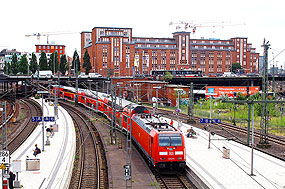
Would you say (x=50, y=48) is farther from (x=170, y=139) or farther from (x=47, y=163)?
(x=170, y=139)

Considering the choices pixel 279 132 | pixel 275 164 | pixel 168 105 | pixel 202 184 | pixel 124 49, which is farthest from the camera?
pixel 124 49

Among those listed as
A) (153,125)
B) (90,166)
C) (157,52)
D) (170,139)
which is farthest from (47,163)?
(157,52)

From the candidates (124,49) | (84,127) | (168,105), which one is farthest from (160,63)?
(84,127)

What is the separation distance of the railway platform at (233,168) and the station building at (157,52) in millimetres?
74129

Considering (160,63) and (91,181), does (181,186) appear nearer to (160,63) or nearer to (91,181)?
(91,181)

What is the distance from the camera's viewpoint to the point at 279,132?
133 ft

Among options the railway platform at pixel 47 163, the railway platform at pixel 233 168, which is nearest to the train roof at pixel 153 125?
the railway platform at pixel 233 168

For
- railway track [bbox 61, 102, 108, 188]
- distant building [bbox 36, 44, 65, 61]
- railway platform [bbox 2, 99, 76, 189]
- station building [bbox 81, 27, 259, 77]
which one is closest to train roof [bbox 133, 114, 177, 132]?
railway track [bbox 61, 102, 108, 188]

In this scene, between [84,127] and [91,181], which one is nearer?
[91,181]

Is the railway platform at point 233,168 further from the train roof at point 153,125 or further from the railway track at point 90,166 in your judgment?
the railway track at point 90,166

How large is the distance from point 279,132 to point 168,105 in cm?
3242

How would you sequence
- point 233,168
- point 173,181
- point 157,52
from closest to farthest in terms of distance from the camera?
point 173,181 < point 233,168 < point 157,52

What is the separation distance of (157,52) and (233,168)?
101541mm

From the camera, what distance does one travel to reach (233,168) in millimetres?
22359
